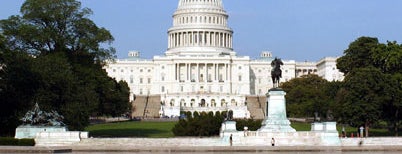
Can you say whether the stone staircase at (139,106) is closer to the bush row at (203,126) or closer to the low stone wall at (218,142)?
the bush row at (203,126)

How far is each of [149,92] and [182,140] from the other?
121 meters

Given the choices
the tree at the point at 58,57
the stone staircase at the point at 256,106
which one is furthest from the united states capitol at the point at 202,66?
the tree at the point at 58,57

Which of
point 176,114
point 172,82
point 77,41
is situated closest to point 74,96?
point 77,41

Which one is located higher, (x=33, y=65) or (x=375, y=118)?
(x=33, y=65)

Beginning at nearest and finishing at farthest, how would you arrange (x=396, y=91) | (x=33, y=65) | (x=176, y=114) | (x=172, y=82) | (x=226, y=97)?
(x=33, y=65) < (x=396, y=91) < (x=176, y=114) < (x=226, y=97) < (x=172, y=82)

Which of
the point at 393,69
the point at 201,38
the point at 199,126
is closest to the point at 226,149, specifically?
the point at 199,126

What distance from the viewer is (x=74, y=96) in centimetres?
4956

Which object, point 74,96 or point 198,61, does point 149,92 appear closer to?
point 198,61

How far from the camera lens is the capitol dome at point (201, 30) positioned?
160 m

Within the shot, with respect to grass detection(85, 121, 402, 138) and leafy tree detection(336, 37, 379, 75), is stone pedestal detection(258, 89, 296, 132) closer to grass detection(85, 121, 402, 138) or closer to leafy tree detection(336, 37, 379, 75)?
grass detection(85, 121, 402, 138)

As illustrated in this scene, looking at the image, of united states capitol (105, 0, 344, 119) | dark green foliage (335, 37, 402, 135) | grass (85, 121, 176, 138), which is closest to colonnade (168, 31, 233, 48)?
united states capitol (105, 0, 344, 119)

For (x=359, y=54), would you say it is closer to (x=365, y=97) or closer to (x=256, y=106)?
(x=365, y=97)

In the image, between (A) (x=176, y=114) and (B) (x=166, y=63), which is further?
(B) (x=166, y=63)

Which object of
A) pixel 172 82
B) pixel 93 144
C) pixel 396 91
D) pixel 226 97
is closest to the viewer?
pixel 93 144
